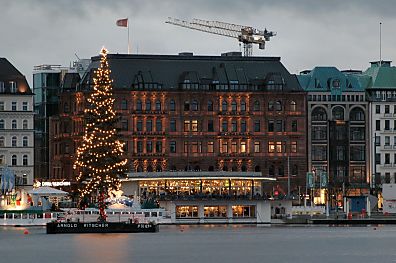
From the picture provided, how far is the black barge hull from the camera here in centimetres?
17612

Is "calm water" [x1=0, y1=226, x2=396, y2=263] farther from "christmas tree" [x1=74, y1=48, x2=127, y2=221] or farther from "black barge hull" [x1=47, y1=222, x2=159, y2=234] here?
"christmas tree" [x1=74, y1=48, x2=127, y2=221]

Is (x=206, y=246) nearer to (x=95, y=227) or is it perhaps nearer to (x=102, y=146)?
(x=95, y=227)

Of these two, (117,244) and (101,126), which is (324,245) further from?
(101,126)

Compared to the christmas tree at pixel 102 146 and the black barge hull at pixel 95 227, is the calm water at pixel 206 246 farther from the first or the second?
the christmas tree at pixel 102 146

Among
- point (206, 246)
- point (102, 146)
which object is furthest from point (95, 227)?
point (206, 246)

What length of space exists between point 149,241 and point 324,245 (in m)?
17.2

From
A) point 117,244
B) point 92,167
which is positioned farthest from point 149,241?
point 92,167

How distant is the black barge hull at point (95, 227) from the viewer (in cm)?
17612

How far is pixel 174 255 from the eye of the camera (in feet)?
484

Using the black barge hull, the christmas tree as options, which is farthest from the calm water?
the christmas tree

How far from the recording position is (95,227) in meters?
176

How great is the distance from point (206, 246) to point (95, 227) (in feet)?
63.7

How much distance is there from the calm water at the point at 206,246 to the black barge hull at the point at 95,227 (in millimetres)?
736

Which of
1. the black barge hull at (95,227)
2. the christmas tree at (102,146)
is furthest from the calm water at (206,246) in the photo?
the christmas tree at (102,146)
